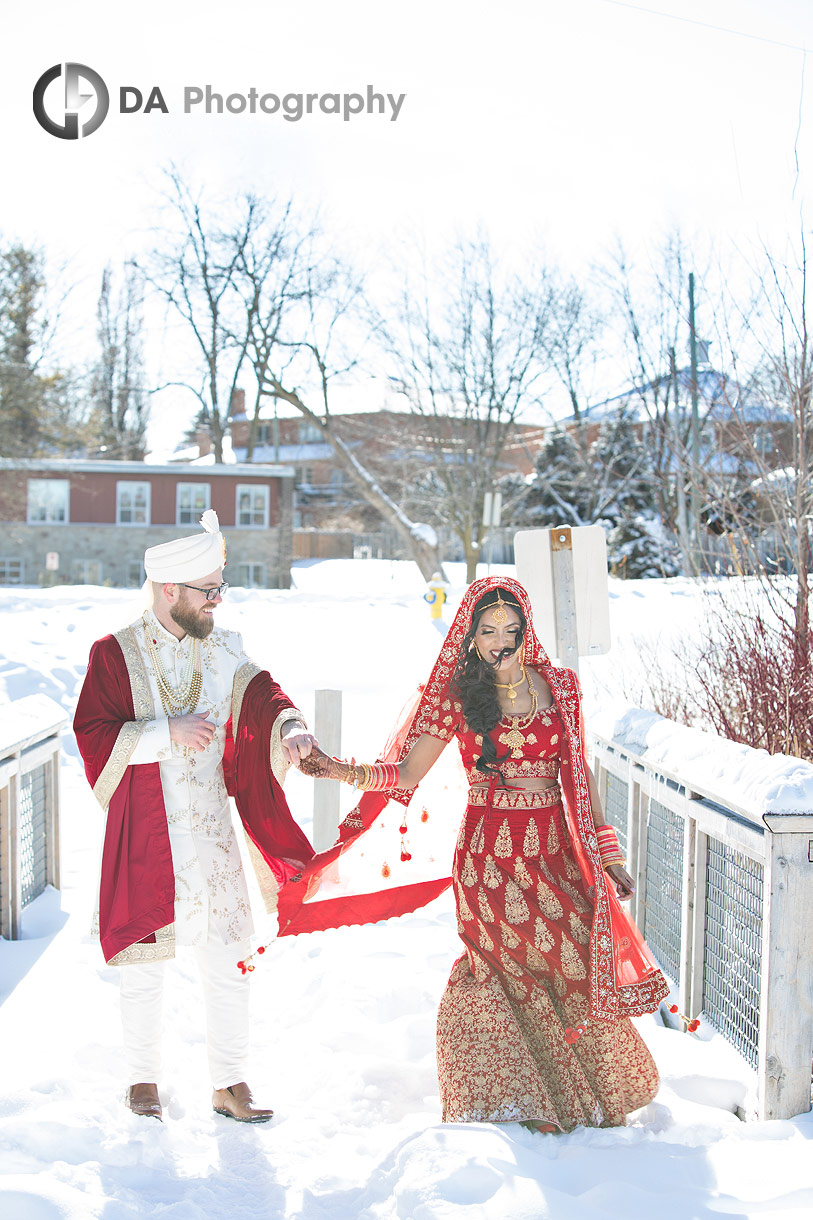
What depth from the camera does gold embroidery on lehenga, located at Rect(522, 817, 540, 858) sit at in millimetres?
3445

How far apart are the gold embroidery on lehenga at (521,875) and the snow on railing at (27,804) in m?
2.21

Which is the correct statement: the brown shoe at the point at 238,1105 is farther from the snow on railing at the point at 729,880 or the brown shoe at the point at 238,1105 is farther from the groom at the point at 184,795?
the snow on railing at the point at 729,880

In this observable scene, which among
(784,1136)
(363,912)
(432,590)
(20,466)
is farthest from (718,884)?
(20,466)

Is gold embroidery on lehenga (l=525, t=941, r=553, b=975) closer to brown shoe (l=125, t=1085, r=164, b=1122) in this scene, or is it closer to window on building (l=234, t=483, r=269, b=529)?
brown shoe (l=125, t=1085, r=164, b=1122)

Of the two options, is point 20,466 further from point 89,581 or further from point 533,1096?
point 533,1096

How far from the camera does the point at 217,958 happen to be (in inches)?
132

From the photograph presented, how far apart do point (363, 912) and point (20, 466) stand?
2407 cm

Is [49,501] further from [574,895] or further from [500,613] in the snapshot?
[574,895]

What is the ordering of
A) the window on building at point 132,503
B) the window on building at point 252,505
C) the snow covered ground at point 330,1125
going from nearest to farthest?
1. the snow covered ground at point 330,1125
2. the window on building at point 132,503
3. the window on building at point 252,505

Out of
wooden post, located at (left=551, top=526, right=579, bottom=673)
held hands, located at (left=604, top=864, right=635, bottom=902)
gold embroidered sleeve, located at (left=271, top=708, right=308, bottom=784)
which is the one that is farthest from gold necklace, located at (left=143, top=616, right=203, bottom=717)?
wooden post, located at (left=551, top=526, right=579, bottom=673)

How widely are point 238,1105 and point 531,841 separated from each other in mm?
1219

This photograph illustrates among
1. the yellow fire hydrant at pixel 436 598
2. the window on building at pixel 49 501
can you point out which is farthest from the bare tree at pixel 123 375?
the yellow fire hydrant at pixel 436 598

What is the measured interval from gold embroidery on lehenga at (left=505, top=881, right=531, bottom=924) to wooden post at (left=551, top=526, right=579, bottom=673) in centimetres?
257

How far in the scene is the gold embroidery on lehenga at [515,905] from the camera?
11.0 feet
